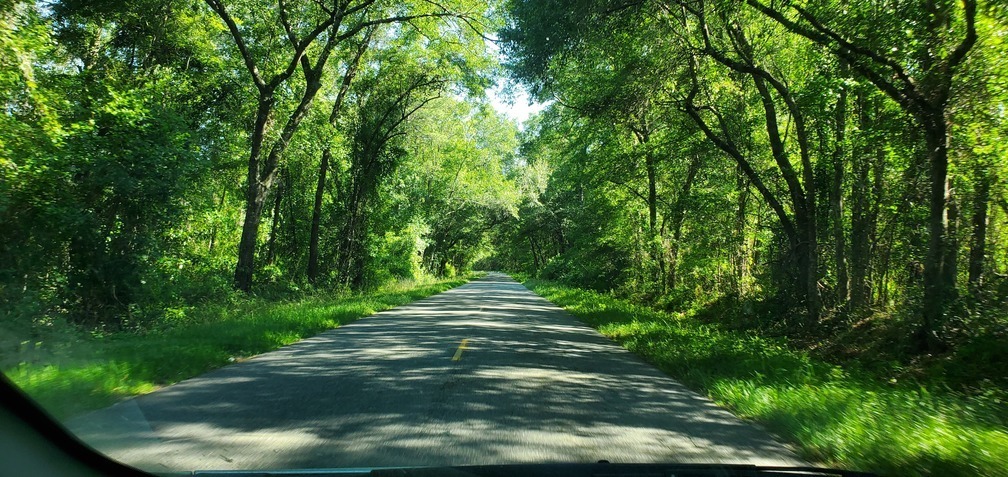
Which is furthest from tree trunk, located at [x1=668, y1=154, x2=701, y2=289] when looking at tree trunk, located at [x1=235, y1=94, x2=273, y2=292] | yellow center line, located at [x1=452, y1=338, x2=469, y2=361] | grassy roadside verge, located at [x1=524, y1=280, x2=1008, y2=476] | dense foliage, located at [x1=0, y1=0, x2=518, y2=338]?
tree trunk, located at [x1=235, y1=94, x2=273, y2=292]

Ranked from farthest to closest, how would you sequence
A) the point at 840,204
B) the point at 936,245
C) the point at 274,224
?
the point at 274,224 → the point at 840,204 → the point at 936,245

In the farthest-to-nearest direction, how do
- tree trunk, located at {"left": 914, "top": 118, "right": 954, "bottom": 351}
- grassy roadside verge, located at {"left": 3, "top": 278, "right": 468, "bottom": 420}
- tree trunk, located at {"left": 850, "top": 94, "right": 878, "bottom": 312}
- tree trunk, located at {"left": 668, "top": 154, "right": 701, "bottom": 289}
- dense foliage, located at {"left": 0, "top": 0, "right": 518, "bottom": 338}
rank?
1. tree trunk, located at {"left": 668, "top": 154, "right": 701, "bottom": 289}
2. tree trunk, located at {"left": 850, "top": 94, "right": 878, "bottom": 312}
3. dense foliage, located at {"left": 0, "top": 0, "right": 518, "bottom": 338}
4. tree trunk, located at {"left": 914, "top": 118, "right": 954, "bottom": 351}
5. grassy roadside verge, located at {"left": 3, "top": 278, "right": 468, "bottom": 420}

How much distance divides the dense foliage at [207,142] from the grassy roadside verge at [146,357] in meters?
1.14

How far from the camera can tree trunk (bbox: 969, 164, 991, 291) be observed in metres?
9.05

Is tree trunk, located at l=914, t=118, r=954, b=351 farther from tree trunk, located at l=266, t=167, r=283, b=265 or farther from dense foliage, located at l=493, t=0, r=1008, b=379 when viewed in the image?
tree trunk, located at l=266, t=167, r=283, b=265

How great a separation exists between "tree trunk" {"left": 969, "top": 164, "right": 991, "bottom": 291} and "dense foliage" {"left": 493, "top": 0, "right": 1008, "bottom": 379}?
3 cm

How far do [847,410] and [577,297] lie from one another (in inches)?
776

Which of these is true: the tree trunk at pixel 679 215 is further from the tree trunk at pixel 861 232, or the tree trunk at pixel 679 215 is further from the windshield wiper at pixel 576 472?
the windshield wiper at pixel 576 472

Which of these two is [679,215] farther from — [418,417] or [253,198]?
[418,417]

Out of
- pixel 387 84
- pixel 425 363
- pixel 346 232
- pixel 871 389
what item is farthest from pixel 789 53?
pixel 346 232

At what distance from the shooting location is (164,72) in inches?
778

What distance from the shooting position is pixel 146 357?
781 cm

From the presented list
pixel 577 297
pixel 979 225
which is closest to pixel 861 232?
pixel 979 225

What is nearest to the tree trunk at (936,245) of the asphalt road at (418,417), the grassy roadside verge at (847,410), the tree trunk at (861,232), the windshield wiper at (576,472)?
the grassy roadside verge at (847,410)
